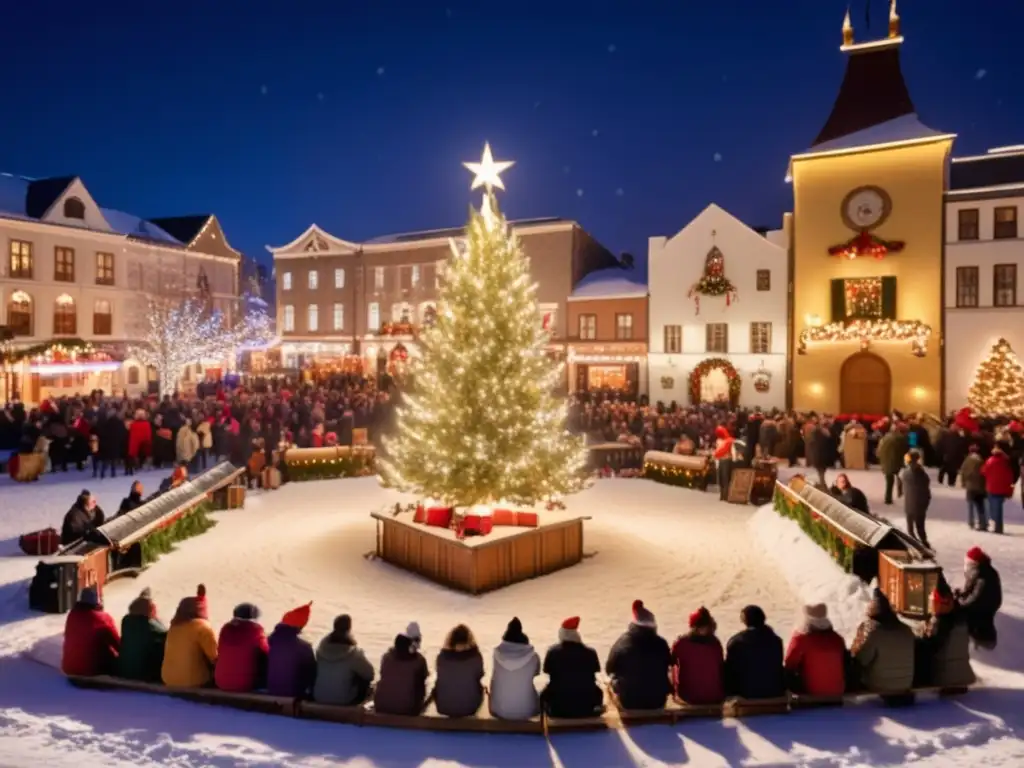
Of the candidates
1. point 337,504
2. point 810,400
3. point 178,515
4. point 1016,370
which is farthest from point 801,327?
point 178,515

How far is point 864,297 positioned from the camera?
3042 centimetres

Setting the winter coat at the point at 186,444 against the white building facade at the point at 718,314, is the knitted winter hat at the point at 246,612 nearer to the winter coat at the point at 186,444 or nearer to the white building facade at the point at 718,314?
the winter coat at the point at 186,444

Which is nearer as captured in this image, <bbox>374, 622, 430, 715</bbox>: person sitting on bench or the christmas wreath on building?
<bbox>374, 622, 430, 715</bbox>: person sitting on bench

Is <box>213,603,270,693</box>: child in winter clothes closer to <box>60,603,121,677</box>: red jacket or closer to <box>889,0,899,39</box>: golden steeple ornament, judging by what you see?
<box>60,603,121,677</box>: red jacket

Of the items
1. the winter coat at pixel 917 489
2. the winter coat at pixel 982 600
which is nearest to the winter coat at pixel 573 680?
the winter coat at pixel 982 600

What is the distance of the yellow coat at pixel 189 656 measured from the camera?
7219 millimetres

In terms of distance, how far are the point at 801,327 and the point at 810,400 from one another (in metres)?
3.10

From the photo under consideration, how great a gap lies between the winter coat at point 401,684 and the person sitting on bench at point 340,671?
0.23 metres

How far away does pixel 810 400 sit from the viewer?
31.5 meters

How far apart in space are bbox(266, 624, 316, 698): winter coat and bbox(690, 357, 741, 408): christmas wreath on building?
93.3 feet

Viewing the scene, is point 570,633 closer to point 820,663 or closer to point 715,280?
point 820,663

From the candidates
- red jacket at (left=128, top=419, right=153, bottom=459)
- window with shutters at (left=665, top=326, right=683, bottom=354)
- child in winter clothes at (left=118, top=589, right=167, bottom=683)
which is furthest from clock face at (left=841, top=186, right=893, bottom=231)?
child in winter clothes at (left=118, top=589, right=167, bottom=683)

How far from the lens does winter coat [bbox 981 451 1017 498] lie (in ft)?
42.6

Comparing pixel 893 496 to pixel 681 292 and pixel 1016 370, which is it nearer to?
pixel 1016 370
